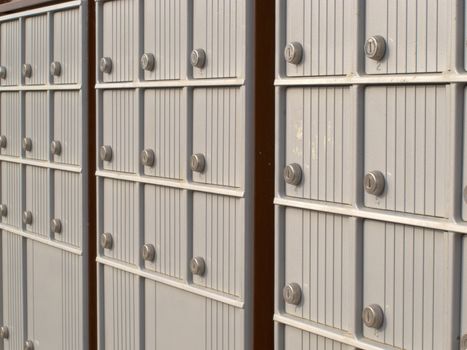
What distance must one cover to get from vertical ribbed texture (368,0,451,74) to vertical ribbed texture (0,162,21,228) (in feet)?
12.7

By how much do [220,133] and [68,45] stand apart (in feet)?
6.48

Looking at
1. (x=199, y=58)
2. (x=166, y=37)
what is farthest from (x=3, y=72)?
(x=199, y=58)

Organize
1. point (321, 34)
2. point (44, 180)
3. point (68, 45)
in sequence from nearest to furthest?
point (321, 34)
point (68, 45)
point (44, 180)

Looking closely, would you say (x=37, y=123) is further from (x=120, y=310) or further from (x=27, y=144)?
(x=120, y=310)

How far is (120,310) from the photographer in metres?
5.63

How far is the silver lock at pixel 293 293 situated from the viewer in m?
4.18

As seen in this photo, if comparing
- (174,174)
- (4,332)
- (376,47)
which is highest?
(376,47)

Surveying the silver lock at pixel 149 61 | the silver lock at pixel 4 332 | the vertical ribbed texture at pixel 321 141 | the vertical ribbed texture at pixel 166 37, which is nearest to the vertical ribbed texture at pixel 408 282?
the vertical ribbed texture at pixel 321 141

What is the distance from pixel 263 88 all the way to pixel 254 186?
17.1 inches

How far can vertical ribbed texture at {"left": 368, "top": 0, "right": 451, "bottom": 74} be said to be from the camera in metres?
3.41

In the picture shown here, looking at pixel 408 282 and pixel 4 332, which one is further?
pixel 4 332

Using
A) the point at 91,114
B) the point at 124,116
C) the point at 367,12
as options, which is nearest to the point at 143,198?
the point at 124,116

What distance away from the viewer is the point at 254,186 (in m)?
4.43

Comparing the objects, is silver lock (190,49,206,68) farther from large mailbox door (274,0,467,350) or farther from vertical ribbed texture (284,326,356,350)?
vertical ribbed texture (284,326,356,350)
